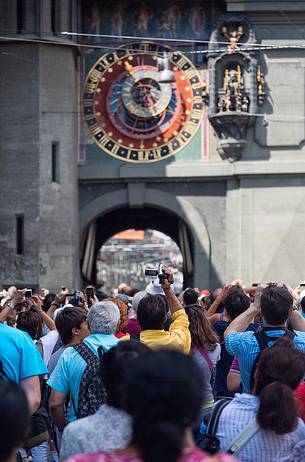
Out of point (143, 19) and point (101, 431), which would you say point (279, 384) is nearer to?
point (101, 431)

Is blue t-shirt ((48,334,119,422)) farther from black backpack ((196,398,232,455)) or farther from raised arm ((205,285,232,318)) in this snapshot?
raised arm ((205,285,232,318))

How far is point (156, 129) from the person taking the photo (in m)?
31.1

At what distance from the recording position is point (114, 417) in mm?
6105

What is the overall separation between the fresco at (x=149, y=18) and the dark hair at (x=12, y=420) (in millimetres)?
26856

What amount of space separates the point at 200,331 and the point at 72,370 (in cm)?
175

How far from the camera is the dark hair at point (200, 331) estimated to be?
10211mm

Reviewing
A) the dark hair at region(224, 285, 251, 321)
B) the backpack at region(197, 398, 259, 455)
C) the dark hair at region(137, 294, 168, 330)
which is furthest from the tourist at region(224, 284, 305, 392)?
the dark hair at region(224, 285, 251, 321)

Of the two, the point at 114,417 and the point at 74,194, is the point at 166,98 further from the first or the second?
the point at 114,417

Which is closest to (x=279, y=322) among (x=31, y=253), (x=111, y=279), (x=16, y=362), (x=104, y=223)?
(x=16, y=362)

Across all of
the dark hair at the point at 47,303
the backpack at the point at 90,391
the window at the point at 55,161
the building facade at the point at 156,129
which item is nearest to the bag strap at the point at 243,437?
the backpack at the point at 90,391

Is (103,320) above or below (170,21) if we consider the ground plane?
below

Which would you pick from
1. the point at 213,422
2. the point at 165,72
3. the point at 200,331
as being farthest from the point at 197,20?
the point at 213,422

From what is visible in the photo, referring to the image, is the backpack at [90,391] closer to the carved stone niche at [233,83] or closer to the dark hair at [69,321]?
the dark hair at [69,321]

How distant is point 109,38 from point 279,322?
23.5 m
